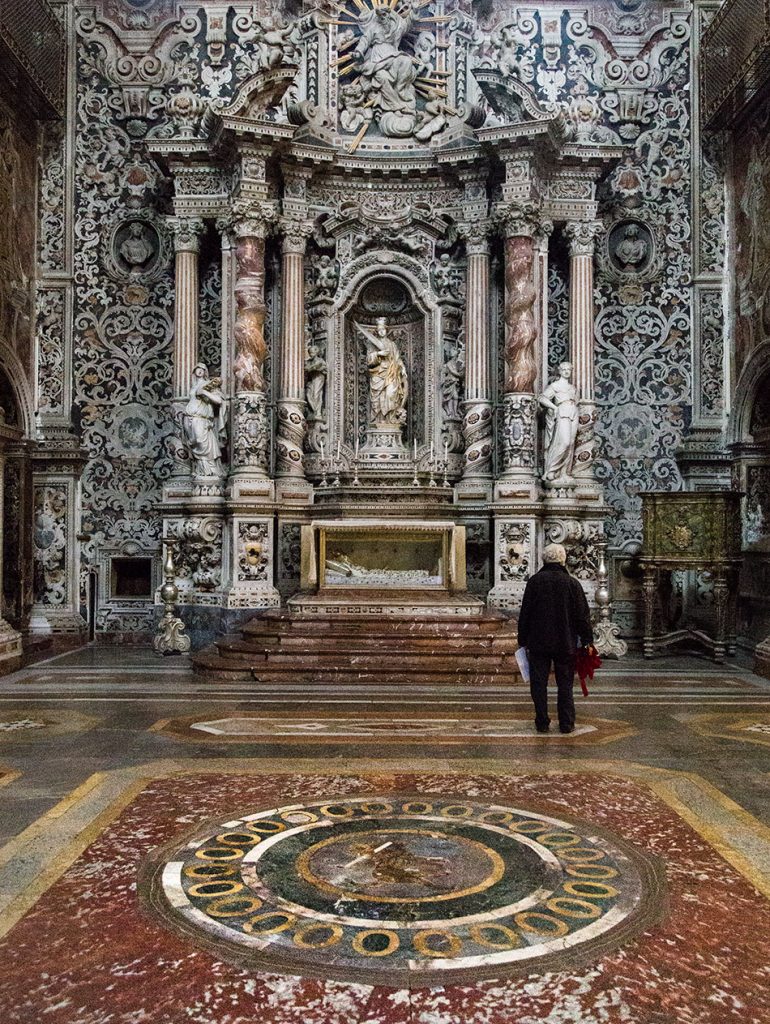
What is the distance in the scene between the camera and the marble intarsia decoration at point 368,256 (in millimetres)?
12594

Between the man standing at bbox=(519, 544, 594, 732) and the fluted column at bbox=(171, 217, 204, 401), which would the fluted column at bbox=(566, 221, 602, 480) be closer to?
the fluted column at bbox=(171, 217, 204, 401)

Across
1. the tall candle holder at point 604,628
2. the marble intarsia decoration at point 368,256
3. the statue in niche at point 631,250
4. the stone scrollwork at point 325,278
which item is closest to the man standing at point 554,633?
the tall candle holder at point 604,628

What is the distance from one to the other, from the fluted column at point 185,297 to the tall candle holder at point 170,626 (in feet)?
8.82

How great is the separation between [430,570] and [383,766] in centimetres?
594

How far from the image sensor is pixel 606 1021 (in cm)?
269

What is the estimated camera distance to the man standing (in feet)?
22.1

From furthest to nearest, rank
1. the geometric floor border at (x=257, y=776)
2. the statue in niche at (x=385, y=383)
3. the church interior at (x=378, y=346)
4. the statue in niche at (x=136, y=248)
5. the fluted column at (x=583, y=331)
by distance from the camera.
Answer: the statue in niche at (x=136, y=248), the statue in niche at (x=385, y=383), the fluted column at (x=583, y=331), the church interior at (x=378, y=346), the geometric floor border at (x=257, y=776)

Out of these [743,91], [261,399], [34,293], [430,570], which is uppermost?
[743,91]

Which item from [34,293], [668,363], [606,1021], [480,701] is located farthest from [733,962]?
[34,293]

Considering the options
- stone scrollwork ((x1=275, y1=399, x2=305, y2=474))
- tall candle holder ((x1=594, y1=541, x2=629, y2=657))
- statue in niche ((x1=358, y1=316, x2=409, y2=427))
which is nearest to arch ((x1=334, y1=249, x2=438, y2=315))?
statue in niche ((x1=358, y1=316, x2=409, y2=427))

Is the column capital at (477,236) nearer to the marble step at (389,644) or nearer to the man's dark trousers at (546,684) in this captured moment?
the marble step at (389,644)

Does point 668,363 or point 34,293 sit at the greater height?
point 34,293

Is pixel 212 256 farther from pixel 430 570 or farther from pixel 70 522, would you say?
pixel 430 570

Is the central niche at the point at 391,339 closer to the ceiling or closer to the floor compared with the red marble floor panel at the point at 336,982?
closer to the ceiling
